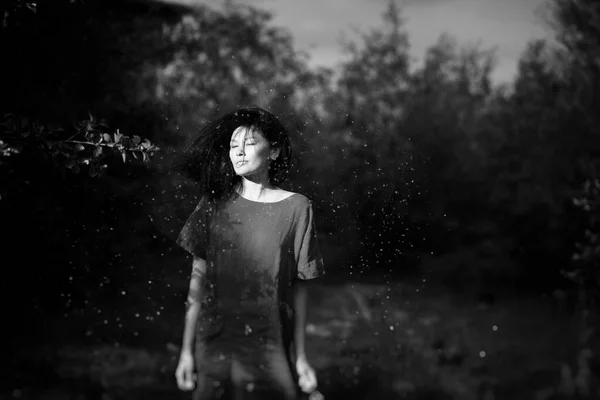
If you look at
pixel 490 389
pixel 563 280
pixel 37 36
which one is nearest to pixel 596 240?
pixel 563 280

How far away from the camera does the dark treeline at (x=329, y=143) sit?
2852mm

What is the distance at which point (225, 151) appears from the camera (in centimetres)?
230

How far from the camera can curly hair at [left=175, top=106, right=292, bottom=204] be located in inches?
88.8

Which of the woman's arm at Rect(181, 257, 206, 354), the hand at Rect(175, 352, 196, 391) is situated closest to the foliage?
the woman's arm at Rect(181, 257, 206, 354)

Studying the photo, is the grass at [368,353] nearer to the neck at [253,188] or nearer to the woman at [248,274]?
the woman at [248,274]

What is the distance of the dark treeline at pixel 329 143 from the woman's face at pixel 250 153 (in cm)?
41

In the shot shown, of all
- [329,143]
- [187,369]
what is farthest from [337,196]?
[187,369]

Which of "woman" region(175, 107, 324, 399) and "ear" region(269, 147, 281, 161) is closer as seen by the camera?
"woman" region(175, 107, 324, 399)

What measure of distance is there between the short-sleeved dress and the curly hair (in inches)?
3.7

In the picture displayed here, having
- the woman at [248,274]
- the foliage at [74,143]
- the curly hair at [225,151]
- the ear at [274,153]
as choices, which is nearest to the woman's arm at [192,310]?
the woman at [248,274]

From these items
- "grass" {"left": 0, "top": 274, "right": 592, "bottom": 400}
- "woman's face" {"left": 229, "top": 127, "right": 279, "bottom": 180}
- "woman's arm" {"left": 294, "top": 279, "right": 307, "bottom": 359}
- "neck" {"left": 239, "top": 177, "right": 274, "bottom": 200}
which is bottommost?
"grass" {"left": 0, "top": 274, "right": 592, "bottom": 400}

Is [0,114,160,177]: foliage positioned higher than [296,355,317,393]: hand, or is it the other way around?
[0,114,160,177]: foliage

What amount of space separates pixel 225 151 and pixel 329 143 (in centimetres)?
73

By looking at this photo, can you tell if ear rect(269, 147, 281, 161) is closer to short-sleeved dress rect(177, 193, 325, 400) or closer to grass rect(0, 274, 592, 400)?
short-sleeved dress rect(177, 193, 325, 400)
